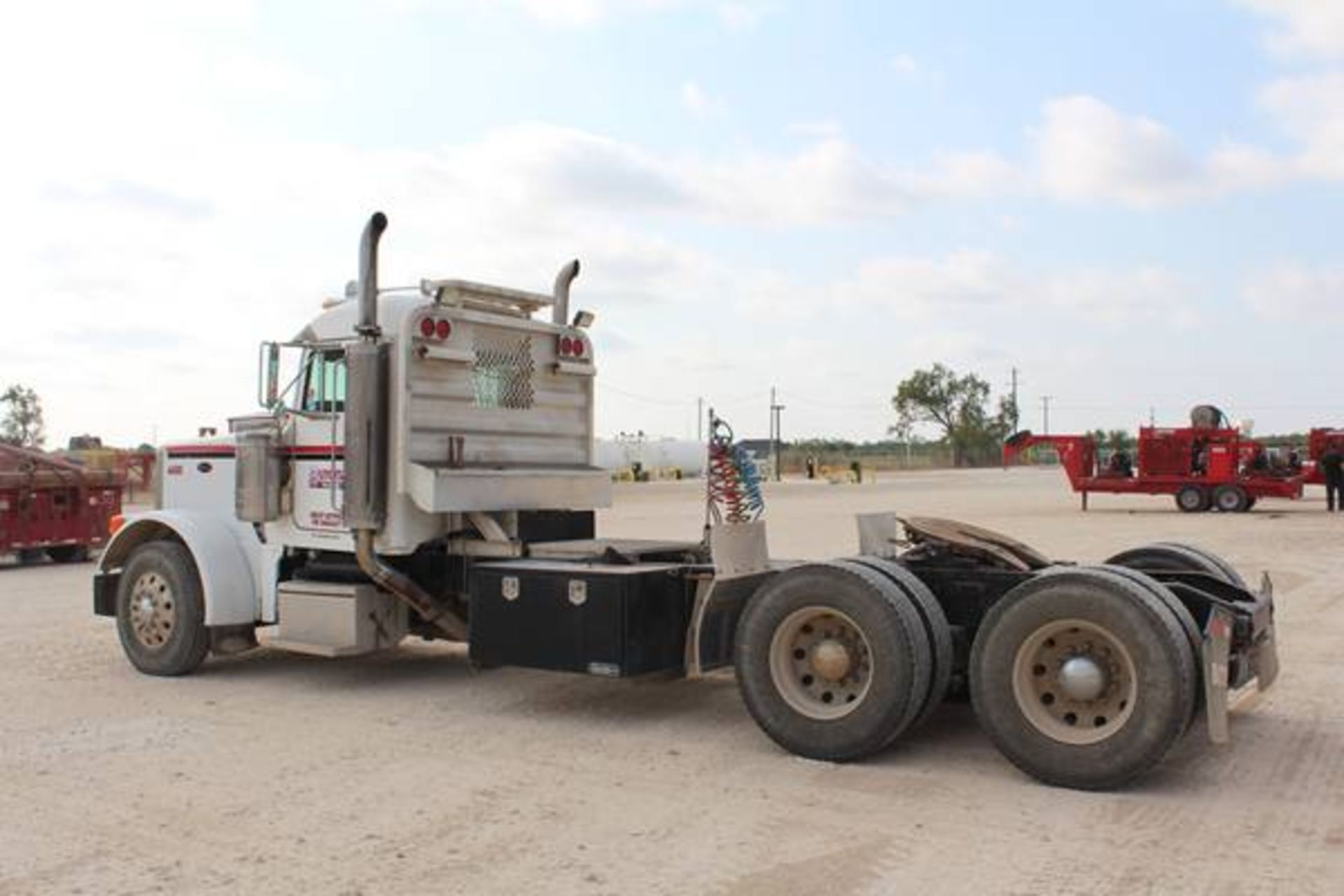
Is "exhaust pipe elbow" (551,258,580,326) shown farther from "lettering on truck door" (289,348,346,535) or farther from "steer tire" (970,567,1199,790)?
"steer tire" (970,567,1199,790)

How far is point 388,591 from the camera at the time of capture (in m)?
8.87

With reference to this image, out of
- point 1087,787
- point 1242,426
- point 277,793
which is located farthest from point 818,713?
point 1242,426

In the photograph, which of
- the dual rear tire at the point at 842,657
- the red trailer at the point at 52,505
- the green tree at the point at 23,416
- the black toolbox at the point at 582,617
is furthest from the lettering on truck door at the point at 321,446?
the green tree at the point at 23,416

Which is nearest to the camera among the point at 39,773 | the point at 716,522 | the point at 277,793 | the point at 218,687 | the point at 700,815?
the point at 700,815

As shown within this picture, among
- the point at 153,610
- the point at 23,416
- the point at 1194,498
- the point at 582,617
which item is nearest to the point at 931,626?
the point at 582,617

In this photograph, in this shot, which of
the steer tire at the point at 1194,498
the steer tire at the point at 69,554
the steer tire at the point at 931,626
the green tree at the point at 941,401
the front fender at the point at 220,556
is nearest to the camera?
the steer tire at the point at 931,626

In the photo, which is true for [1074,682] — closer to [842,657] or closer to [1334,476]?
[842,657]

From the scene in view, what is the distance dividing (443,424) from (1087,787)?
4825 mm

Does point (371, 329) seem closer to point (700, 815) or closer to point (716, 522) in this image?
point (716, 522)

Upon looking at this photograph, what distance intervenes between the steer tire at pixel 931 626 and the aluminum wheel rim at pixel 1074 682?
1.40ft

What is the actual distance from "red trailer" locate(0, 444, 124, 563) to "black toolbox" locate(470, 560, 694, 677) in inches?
530

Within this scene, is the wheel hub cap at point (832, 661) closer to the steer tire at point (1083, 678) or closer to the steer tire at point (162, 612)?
the steer tire at point (1083, 678)

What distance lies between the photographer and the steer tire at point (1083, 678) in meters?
5.75

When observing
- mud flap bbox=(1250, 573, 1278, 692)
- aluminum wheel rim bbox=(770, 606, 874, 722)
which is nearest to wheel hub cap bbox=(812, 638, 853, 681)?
aluminum wheel rim bbox=(770, 606, 874, 722)
